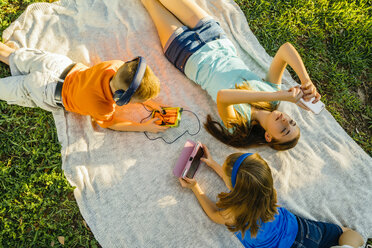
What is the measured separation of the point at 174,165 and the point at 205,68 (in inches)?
49.1

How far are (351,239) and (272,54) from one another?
8.61ft

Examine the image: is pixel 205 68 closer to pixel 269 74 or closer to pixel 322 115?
pixel 269 74

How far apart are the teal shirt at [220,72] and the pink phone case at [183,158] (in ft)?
2.23

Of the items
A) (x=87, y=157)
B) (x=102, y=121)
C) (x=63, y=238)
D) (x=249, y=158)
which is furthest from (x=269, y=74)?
(x=63, y=238)

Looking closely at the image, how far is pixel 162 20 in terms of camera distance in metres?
3.33

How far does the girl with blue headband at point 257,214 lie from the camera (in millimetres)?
2107

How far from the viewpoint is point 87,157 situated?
2938 millimetres

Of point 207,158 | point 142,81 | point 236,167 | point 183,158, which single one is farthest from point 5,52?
point 236,167

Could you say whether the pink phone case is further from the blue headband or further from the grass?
the grass

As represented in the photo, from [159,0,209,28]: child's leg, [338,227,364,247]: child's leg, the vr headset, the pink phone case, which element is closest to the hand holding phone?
the pink phone case

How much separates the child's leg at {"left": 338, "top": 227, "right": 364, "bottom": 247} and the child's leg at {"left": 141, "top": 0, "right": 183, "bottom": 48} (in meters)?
3.04

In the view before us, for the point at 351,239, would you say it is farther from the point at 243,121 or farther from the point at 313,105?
the point at 243,121

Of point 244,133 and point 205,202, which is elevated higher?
point 244,133

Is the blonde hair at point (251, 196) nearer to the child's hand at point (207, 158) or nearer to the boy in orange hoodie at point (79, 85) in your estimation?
the child's hand at point (207, 158)
